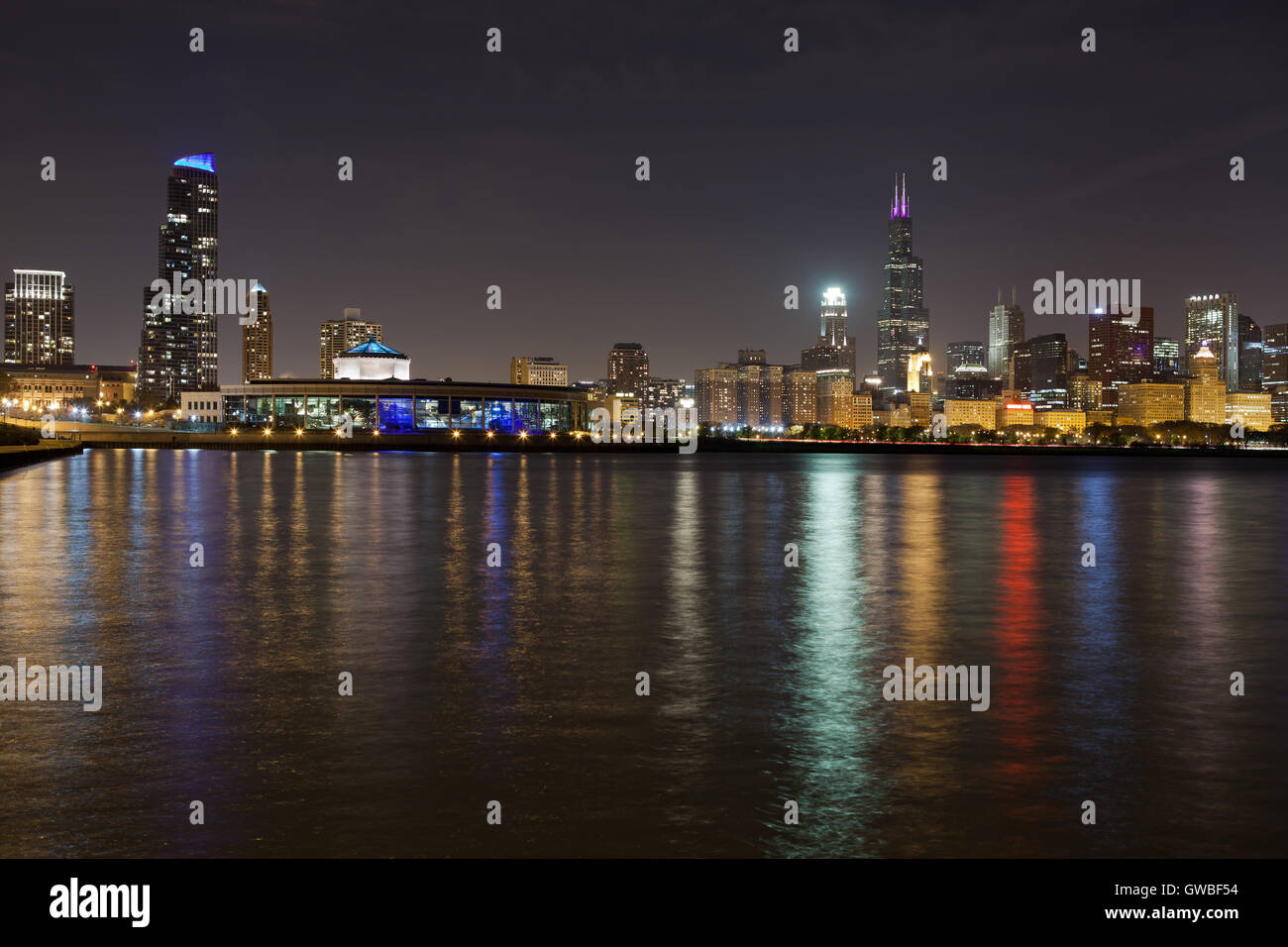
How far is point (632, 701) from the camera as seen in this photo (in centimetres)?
1254

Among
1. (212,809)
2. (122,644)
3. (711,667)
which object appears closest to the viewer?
(212,809)

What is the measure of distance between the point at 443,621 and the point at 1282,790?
1258 centimetres

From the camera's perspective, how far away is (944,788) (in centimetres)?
941

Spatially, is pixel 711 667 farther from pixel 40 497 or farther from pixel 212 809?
pixel 40 497

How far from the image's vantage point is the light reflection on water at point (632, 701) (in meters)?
8.49

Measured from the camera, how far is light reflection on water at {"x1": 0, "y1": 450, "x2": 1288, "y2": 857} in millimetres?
8492

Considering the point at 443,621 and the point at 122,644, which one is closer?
the point at 122,644
